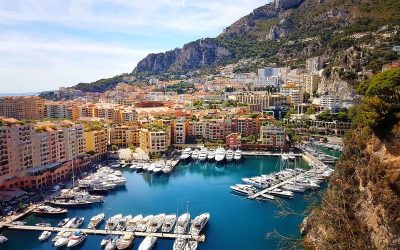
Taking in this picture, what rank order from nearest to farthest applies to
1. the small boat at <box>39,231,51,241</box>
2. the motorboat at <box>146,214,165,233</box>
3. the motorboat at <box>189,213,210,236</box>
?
the small boat at <box>39,231,51,241</box>
the motorboat at <box>189,213,210,236</box>
the motorboat at <box>146,214,165,233</box>

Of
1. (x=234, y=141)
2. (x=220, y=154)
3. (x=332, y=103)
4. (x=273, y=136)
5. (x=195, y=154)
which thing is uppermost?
(x=332, y=103)

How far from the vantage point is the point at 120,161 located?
38156 mm

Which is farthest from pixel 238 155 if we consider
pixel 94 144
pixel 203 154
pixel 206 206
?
pixel 206 206

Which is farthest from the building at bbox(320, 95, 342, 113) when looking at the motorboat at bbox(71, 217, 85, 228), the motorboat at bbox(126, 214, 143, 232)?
the motorboat at bbox(71, 217, 85, 228)

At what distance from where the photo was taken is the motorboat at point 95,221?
22.1 meters

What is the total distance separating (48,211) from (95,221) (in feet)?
11.3

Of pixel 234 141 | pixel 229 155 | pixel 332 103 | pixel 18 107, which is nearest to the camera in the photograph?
pixel 229 155

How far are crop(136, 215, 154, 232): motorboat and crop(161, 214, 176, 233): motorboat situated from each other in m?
0.87

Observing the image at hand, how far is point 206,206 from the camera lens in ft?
84.4

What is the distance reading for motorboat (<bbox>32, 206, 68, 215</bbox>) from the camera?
24.0m

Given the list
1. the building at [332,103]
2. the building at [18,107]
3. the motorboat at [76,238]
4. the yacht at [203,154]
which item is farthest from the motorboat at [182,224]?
the building at [18,107]

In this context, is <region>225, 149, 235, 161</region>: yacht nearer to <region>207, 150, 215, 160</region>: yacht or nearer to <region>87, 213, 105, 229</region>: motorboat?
<region>207, 150, 215, 160</region>: yacht

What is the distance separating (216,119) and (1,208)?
87.9 ft

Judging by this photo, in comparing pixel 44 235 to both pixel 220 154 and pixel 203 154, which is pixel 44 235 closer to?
pixel 203 154
